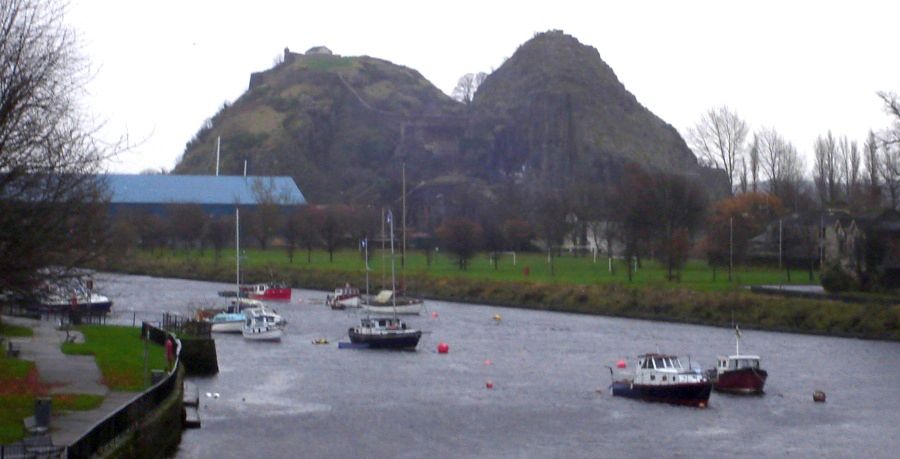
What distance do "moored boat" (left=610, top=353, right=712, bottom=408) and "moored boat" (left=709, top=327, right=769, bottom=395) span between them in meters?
1.96

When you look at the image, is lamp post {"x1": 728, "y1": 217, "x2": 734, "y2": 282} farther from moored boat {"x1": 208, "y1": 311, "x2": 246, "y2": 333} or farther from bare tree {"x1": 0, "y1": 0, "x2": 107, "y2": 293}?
bare tree {"x1": 0, "y1": 0, "x2": 107, "y2": 293}

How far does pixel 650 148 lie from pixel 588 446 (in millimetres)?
161237

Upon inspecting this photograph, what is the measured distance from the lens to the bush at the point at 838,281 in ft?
241

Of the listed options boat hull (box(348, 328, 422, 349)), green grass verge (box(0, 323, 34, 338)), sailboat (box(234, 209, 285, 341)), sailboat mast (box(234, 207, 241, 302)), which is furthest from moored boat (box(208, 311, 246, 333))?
green grass verge (box(0, 323, 34, 338))

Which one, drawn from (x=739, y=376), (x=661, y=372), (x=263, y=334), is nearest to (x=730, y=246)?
(x=263, y=334)

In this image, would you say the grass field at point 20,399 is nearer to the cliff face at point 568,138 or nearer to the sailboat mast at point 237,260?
the sailboat mast at point 237,260

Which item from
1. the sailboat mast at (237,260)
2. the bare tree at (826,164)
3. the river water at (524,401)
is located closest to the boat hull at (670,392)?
the river water at (524,401)

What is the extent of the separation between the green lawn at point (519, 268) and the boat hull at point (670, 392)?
36.5 metres

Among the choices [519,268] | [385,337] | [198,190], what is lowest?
[385,337]

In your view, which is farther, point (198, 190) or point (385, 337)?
point (198, 190)

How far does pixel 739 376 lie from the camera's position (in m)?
45.4

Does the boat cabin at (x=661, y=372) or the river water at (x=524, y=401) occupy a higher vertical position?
the boat cabin at (x=661, y=372)

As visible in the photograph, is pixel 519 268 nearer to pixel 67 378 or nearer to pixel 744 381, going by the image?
pixel 744 381

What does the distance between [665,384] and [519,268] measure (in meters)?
63.7
